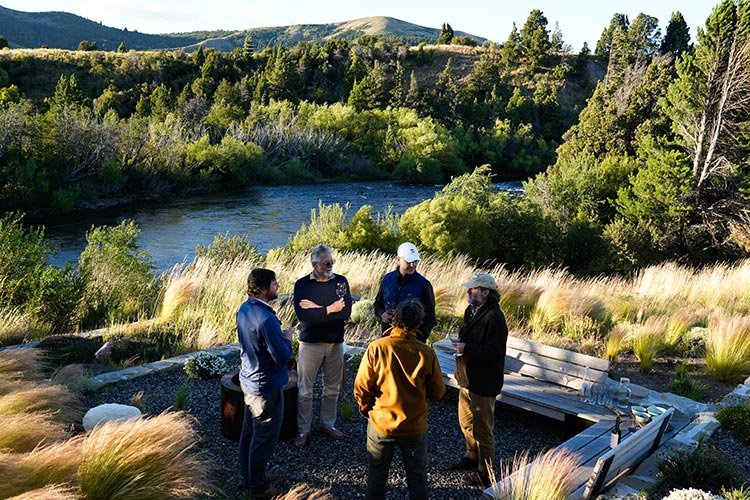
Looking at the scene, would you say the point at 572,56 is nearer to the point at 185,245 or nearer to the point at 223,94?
the point at 223,94

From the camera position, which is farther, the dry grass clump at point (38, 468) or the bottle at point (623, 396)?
the bottle at point (623, 396)

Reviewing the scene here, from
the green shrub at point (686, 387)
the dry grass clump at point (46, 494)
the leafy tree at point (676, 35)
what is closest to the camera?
the dry grass clump at point (46, 494)

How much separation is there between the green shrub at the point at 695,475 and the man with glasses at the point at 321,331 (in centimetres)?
254

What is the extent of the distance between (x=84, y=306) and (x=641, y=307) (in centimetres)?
892

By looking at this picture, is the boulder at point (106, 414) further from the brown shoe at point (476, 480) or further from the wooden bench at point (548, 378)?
the wooden bench at point (548, 378)

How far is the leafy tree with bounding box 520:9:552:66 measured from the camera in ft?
262

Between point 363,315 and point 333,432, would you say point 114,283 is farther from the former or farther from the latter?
point 333,432

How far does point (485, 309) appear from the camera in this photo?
4.46 metres

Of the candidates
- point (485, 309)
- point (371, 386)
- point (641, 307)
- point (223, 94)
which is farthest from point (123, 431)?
point (223, 94)

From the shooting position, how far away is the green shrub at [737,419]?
5.56m

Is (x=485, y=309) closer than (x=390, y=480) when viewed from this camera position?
Yes

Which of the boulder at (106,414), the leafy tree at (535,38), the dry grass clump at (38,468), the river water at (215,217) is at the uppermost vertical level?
the leafy tree at (535,38)

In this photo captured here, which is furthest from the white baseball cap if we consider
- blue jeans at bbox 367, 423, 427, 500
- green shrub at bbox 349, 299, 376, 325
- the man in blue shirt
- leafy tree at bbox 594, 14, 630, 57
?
leafy tree at bbox 594, 14, 630, 57

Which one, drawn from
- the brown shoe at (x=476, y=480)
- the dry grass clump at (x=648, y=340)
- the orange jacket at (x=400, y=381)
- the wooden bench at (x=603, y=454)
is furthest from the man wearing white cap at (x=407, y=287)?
the dry grass clump at (x=648, y=340)
